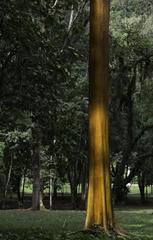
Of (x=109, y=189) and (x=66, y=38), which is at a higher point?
(x=66, y=38)

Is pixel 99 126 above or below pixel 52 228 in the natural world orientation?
above

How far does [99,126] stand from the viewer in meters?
12.3

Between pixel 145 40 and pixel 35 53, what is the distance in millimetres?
18818

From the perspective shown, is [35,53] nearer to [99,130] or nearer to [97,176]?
[99,130]

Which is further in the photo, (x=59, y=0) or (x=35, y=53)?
(x=59, y=0)

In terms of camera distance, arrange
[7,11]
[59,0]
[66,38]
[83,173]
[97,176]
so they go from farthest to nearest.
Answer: [83,173]
[66,38]
[59,0]
[97,176]
[7,11]

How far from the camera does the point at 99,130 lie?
40.2 ft

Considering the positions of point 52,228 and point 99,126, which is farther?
point 52,228

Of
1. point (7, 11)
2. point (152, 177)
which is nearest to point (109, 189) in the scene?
point (7, 11)

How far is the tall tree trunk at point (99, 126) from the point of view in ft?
39.1

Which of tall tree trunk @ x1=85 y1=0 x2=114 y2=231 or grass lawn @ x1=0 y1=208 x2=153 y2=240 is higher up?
tall tree trunk @ x1=85 y1=0 x2=114 y2=231

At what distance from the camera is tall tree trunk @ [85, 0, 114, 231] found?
11930 mm

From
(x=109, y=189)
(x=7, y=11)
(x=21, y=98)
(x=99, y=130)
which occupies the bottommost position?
(x=109, y=189)

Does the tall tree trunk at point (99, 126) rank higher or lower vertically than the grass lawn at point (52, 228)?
higher
